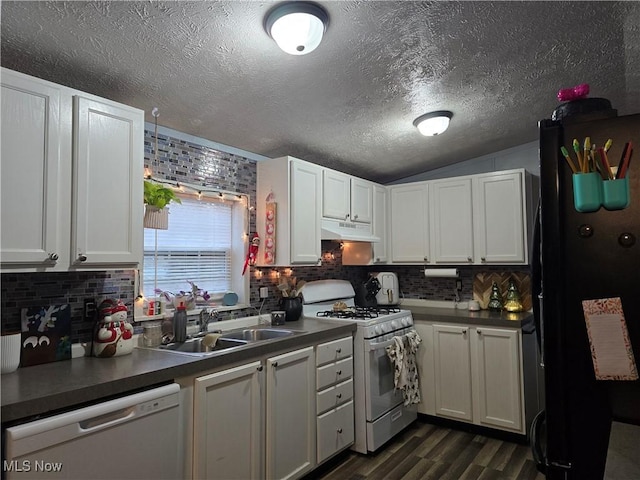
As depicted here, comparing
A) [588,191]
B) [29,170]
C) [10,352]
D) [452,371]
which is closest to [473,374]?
[452,371]

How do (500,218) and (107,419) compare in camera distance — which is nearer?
(107,419)

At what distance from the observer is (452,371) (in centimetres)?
351

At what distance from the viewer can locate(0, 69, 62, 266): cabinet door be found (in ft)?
5.41

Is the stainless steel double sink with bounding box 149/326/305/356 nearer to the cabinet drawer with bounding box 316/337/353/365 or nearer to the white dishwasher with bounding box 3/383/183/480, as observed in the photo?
the cabinet drawer with bounding box 316/337/353/365

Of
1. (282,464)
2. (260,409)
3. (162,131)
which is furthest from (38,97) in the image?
(282,464)

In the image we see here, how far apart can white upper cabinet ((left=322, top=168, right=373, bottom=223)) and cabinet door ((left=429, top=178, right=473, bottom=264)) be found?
62 cm

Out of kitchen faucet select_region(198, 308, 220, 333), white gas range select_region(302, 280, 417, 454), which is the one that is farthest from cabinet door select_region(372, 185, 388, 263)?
kitchen faucet select_region(198, 308, 220, 333)

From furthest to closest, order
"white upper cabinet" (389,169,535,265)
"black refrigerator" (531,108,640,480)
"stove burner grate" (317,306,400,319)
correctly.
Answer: "white upper cabinet" (389,169,535,265) < "stove burner grate" (317,306,400,319) < "black refrigerator" (531,108,640,480)

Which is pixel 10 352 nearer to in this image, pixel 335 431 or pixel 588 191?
pixel 335 431

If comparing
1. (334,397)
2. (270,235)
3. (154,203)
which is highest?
(154,203)

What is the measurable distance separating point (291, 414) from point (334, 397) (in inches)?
17.9

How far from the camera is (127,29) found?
5.85 feet

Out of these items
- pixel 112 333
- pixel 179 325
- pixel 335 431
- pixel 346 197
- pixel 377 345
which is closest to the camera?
pixel 112 333

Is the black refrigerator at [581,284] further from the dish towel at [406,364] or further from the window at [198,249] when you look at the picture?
the window at [198,249]
